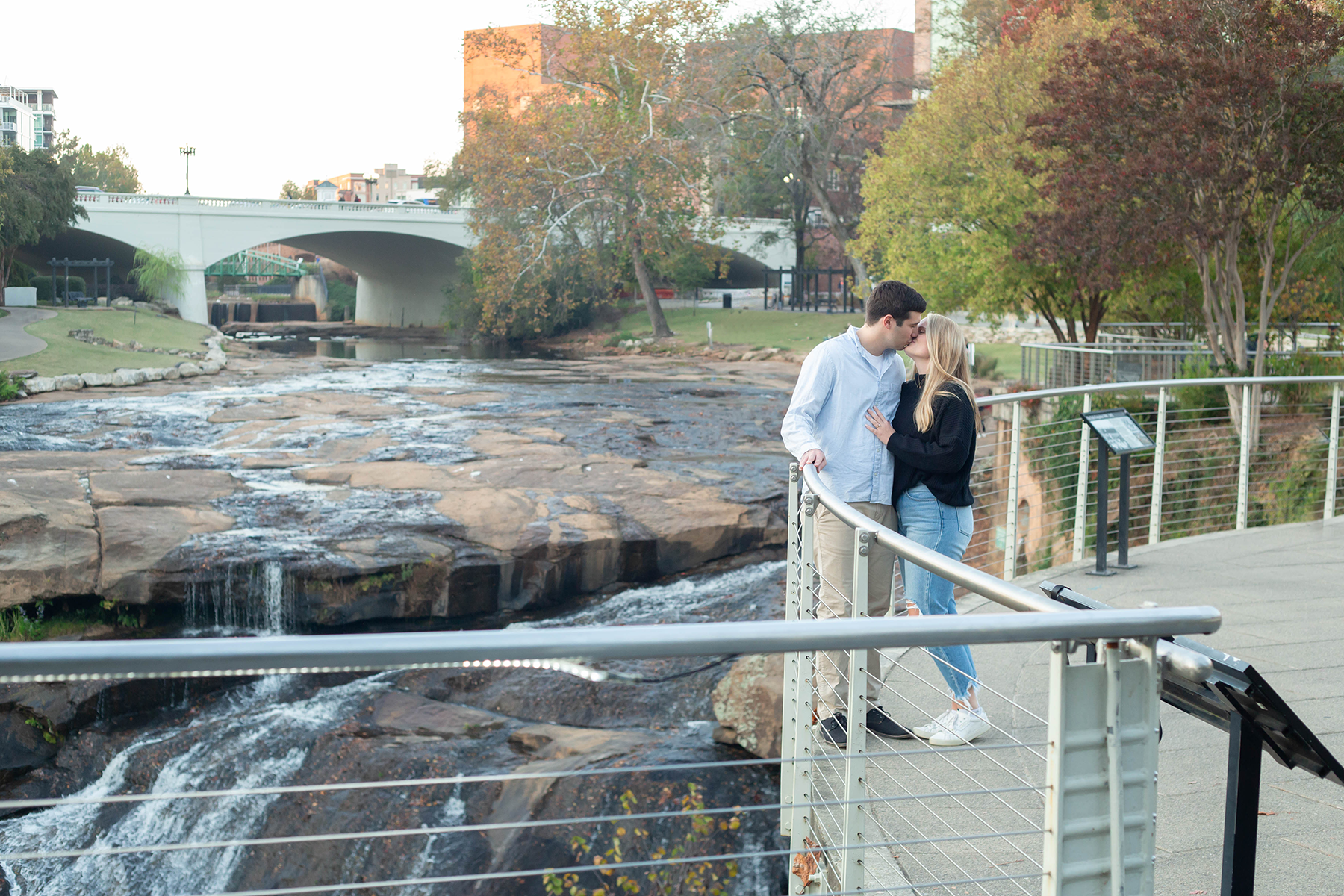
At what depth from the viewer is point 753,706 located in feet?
23.3

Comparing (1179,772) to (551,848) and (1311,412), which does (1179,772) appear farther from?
(1311,412)

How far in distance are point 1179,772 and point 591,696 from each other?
550cm

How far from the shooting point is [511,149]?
3534 cm

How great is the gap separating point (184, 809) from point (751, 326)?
116 ft

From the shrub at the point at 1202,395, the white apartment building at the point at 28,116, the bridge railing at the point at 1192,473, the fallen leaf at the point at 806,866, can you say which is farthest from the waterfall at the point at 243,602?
the white apartment building at the point at 28,116

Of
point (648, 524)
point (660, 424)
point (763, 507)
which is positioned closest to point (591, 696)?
point (648, 524)

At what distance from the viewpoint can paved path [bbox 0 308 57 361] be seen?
2648 centimetres

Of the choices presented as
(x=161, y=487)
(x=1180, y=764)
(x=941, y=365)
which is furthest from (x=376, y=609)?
(x=1180, y=764)

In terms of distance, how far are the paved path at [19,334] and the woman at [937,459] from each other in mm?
25754

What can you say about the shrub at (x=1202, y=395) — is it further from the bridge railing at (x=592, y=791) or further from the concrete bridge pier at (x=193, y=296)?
the concrete bridge pier at (x=193, y=296)

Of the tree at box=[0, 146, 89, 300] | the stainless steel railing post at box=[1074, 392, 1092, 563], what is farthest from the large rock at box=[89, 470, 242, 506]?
the tree at box=[0, 146, 89, 300]

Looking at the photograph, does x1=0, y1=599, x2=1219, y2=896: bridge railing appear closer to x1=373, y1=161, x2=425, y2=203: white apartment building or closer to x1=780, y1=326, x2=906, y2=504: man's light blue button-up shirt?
x1=780, y1=326, x2=906, y2=504: man's light blue button-up shirt

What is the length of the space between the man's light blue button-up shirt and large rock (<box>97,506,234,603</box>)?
809 centimetres

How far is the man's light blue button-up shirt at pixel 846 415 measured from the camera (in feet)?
15.2
